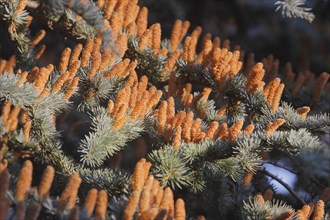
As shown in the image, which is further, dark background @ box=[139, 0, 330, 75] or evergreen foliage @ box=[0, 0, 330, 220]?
dark background @ box=[139, 0, 330, 75]

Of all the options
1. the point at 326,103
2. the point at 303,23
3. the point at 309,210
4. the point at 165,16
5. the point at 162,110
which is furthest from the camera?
the point at 303,23

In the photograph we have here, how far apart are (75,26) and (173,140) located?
2.43ft

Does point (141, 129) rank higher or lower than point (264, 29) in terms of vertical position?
lower

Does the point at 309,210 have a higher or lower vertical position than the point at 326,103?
lower

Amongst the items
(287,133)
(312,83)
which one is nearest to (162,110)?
(287,133)

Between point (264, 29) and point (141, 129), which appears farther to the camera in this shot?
point (264, 29)

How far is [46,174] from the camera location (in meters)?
1.74

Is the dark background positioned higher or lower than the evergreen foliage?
higher

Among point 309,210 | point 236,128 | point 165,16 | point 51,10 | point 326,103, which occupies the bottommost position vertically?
point 309,210

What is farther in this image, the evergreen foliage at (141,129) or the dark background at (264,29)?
the dark background at (264,29)

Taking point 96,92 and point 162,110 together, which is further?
point 96,92

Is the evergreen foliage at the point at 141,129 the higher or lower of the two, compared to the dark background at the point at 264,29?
lower

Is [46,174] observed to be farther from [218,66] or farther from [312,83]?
[312,83]

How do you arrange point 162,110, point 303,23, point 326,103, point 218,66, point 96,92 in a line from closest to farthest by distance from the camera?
1. point 162,110
2. point 96,92
3. point 218,66
4. point 326,103
5. point 303,23
